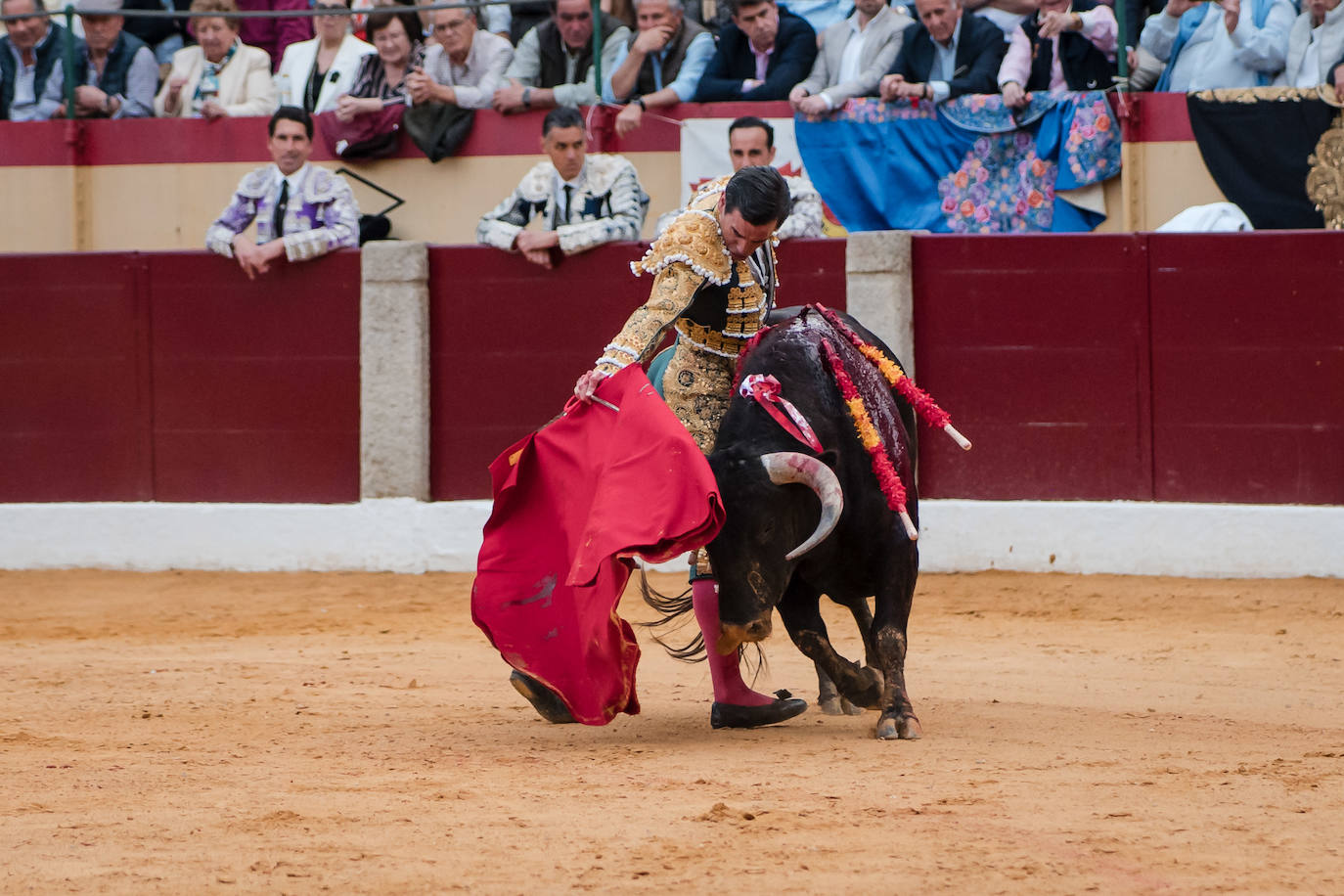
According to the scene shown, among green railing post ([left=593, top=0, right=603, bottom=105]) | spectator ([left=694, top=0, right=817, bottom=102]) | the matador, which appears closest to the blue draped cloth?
spectator ([left=694, top=0, right=817, bottom=102])

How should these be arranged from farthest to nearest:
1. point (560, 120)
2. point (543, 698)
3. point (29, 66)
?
point (29, 66), point (560, 120), point (543, 698)

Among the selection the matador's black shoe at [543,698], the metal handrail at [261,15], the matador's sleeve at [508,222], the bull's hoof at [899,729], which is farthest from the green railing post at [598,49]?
the bull's hoof at [899,729]

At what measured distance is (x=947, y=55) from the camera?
7.63 meters

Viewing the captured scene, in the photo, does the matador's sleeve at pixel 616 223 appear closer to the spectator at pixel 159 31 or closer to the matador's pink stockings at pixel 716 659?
the matador's pink stockings at pixel 716 659

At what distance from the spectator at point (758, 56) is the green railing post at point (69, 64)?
10.1ft

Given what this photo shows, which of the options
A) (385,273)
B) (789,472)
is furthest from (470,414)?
(789,472)

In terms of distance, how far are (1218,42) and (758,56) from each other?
1977 millimetres

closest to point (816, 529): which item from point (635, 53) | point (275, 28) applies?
point (635, 53)

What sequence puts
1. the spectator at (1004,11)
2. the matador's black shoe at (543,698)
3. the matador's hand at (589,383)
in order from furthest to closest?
the spectator at (1004,11) < the matador's black shoe at (543,698) < the matador's hand at (589,383)

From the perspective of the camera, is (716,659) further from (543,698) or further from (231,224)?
(231,224)

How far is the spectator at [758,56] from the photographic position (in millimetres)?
7879

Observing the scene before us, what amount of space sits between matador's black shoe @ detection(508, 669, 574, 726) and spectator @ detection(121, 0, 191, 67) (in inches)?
234

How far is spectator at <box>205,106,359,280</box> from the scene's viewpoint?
24.4ft

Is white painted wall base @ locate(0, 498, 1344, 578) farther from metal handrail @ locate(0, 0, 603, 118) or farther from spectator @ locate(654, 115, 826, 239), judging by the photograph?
metal handrail @ locate(0, 0, 603, 118)
